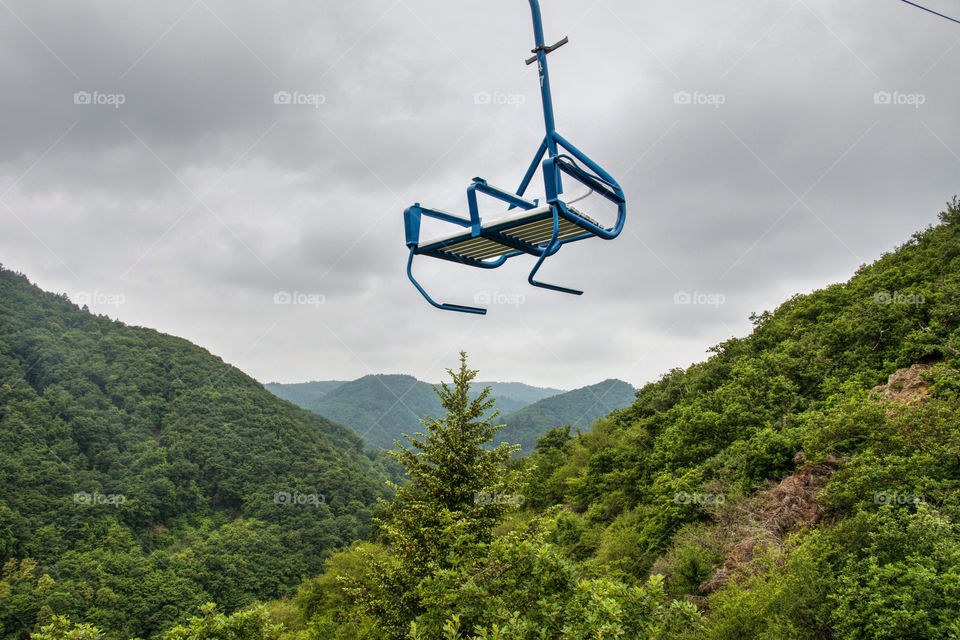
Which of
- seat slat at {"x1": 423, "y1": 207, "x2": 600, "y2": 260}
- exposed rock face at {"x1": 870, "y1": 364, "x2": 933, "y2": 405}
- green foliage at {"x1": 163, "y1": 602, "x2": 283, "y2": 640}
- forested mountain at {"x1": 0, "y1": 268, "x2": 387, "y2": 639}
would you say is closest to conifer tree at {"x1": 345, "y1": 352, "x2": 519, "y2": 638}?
green foliage at {"x1": 163, "y1": 602, "x2": 283, "y2": 640}

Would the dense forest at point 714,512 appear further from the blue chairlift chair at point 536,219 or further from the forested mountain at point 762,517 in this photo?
the blue chairlift chair at point 536,219

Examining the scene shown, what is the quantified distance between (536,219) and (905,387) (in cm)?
1947

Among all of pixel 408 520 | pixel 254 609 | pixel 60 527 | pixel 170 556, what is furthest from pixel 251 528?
pixel 254 609

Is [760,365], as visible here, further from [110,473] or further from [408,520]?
[110,473]

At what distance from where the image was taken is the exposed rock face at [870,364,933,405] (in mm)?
15703

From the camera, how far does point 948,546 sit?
364 inches

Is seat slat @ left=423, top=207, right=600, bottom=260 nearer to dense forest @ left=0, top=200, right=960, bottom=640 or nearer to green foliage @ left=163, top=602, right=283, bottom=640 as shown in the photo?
dense forest @ left=0, top=200, right=960, bottom=640

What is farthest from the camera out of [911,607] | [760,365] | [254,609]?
[760,365]

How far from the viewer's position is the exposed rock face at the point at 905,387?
618 inches

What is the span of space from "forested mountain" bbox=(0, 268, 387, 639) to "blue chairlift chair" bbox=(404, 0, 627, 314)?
215 feet

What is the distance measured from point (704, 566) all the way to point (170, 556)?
71424mm

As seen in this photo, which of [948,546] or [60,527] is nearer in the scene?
[948,546]

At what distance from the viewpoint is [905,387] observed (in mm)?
16438

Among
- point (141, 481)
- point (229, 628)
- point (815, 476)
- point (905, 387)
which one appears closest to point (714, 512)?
point (815, 476)
